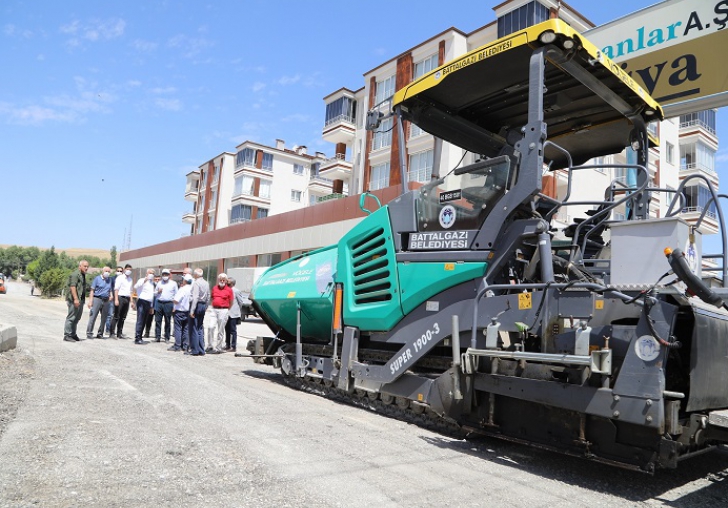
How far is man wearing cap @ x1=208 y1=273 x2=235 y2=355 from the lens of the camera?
11.2m

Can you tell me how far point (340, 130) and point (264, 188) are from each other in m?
18.4

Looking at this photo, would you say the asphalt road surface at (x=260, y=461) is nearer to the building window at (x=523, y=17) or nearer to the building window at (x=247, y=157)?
the building window at (x=523, y=17)

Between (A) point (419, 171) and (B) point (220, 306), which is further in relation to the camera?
(B) point (220, 306)

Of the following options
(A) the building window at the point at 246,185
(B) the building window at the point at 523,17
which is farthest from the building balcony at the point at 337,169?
(A) the building window at the point at 246,185

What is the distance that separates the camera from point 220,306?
1118 cm

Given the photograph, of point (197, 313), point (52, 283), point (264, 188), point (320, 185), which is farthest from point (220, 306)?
point (264, 188)

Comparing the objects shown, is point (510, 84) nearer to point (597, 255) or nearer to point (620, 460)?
point (597, 255)

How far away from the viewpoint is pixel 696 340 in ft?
12.4

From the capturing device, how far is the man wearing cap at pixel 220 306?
439 inches

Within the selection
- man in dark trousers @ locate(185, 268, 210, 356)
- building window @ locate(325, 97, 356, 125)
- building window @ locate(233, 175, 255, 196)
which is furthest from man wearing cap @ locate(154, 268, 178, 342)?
building window @ locate(233, 175, 255, 196)

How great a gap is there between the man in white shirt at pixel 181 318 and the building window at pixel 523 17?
20258mm

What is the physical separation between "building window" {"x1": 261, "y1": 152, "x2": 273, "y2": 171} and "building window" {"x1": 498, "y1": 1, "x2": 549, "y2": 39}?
111 ft

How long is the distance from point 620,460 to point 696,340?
102 cm

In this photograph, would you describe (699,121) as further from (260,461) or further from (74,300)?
(260,461)
